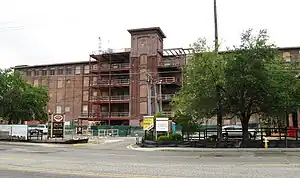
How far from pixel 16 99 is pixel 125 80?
30888 mm

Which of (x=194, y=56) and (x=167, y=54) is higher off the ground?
(x=167, y=54)

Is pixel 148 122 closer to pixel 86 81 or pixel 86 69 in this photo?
pixel 86 81

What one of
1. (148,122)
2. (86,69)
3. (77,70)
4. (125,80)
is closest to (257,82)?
(148,122)

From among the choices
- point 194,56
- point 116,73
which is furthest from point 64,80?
point 194,56

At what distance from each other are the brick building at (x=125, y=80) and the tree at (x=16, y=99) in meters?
22.4

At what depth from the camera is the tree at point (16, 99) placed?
38.4 m

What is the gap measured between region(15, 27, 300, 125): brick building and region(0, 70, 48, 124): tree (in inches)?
884

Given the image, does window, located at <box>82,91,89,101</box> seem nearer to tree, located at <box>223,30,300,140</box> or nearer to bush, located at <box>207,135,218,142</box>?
bush, located at <box>207,135,218,142</box>

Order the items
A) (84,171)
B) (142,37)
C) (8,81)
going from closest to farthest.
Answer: (84,171) < (8,81) < (142,37)

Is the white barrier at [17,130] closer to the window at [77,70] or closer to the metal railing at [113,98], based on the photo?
the metal railing at [113,98]

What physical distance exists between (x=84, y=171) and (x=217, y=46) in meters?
16.4

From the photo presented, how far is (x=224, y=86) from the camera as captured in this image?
76.3 ft

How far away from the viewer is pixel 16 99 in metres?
38.8

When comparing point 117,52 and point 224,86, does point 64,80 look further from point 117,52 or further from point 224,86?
point 224,86
